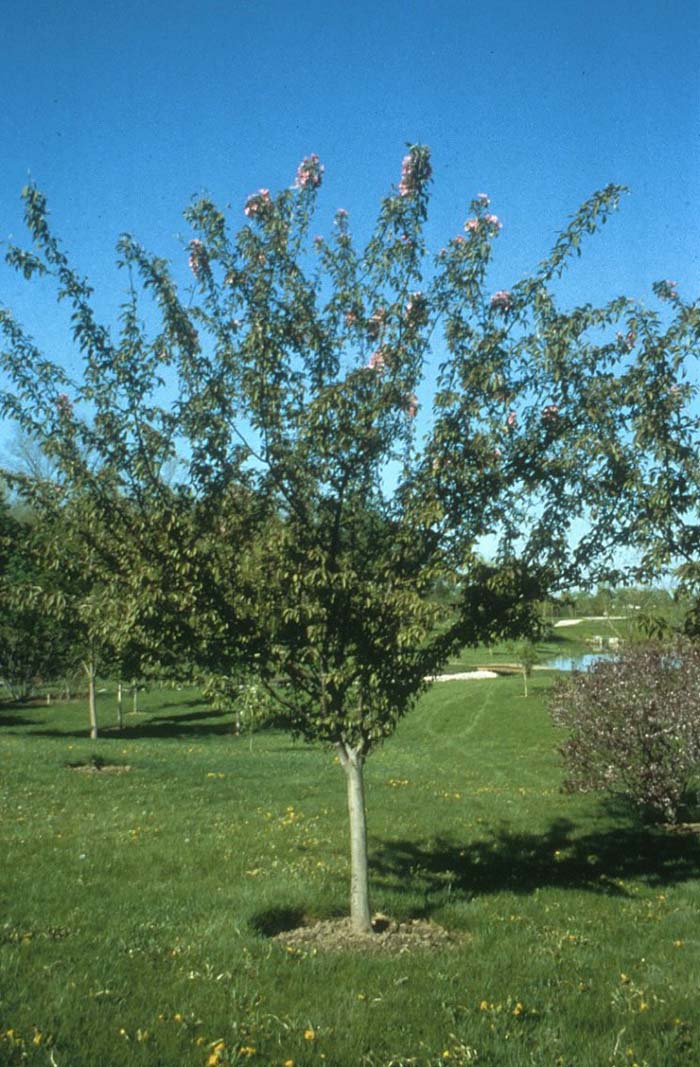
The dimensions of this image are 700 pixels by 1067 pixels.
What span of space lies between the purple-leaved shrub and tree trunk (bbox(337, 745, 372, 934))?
7848 millimetres

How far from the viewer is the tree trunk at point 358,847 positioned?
8203 mm

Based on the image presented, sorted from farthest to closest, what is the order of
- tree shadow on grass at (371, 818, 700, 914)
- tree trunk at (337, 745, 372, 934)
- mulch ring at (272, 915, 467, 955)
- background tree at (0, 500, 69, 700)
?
1. background tree at (0, 500, 69, 700)
2. tree shadow on grass at (371, 818, 700, 914)
3. tree trunk at (337, 745, 372, 934)
4. mulch ring at (272, 915, 467, 955)

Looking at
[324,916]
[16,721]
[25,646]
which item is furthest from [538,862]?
[16,721]

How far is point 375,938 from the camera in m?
7.99

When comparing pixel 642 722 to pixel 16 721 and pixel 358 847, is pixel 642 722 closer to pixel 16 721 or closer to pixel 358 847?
pixel 358 847

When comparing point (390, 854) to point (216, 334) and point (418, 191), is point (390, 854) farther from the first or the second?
point (418, 191)

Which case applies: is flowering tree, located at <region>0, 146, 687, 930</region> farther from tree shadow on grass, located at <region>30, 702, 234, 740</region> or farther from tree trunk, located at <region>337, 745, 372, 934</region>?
tree shadow on grass, located at <region>30, 702, 234, 740</region>

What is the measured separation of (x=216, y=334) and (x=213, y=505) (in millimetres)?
1823

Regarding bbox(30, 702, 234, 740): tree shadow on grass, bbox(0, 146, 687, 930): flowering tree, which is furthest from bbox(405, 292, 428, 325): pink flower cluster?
bbox(30, 702, 234, 740): tree shadow on grass

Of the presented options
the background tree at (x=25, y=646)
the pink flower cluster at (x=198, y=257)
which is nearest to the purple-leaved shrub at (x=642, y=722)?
the pink flower cluster at (x=198, y=257)

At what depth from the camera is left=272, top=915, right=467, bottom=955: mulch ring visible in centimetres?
769

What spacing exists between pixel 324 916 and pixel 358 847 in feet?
3.80

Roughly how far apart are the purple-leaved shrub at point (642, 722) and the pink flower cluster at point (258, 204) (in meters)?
10.3

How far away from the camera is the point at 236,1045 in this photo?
540 cm
